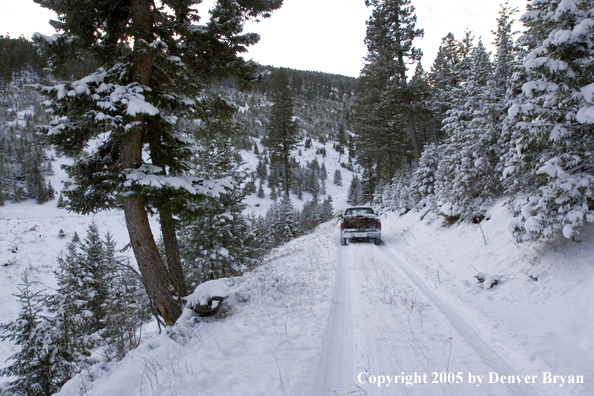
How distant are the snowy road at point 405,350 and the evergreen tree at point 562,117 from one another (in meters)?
2.65

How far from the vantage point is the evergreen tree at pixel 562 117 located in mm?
4738

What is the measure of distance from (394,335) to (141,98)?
19.0ft

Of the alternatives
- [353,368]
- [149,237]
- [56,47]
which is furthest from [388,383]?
[56,47]

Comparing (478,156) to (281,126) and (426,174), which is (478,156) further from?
(281,126)

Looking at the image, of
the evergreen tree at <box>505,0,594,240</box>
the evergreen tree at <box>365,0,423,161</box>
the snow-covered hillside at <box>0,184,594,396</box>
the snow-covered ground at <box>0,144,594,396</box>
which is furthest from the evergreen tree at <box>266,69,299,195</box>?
the evergreen tree at <box>505,0,594,240</box>

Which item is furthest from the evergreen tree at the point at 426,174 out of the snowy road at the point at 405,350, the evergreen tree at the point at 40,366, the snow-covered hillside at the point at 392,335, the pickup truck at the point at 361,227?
the evergreen tree at the point at 40,366

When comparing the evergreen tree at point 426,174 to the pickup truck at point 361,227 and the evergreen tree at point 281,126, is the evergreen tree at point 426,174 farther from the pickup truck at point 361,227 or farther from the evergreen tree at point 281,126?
the evergreen tree at point 281,126

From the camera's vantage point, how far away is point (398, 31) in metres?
17.7

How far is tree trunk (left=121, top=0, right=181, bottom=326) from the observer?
18.0ft

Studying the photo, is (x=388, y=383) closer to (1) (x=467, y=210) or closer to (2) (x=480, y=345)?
(2) (x=480, y=345)

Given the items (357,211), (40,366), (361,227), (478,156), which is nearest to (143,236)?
(40,366)

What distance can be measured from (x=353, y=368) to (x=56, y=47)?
7.58 meters

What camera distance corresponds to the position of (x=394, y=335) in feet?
13.3

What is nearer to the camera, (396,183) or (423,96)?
(423,96)
